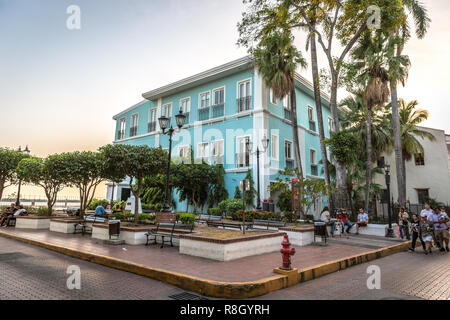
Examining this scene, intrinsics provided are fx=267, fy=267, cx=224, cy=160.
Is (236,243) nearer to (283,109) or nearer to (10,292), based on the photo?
(10,292)

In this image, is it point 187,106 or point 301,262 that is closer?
point 301,262

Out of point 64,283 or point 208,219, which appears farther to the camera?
point 208,219

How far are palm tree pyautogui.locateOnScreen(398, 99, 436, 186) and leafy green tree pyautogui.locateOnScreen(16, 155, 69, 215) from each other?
23.7m

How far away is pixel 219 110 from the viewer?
808 inches

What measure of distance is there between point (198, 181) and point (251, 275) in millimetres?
12701

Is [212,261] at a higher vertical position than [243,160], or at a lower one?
lower

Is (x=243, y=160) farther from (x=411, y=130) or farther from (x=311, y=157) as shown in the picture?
(x=411, y=130)

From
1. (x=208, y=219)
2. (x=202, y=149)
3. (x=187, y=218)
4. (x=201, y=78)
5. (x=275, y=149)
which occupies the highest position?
(x=201, y=78)

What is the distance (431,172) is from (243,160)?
16729mm

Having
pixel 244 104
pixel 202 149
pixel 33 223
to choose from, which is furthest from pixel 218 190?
pixel 33 223

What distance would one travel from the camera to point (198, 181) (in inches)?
713

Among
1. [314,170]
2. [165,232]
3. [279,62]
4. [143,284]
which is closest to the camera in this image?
[143,284]

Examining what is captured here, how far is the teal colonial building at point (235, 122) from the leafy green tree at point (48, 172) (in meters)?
8.74
